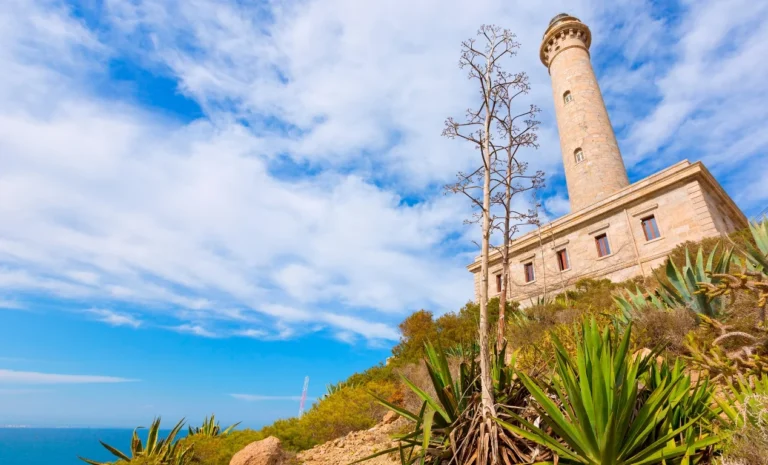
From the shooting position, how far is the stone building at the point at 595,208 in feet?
47.4

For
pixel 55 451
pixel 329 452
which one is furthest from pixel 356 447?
pixel 55 451

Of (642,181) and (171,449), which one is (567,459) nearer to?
Result: (171,449)

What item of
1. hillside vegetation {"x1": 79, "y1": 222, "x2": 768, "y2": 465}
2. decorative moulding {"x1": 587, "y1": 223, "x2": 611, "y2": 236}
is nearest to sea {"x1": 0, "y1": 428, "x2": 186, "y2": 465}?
hillside vegetation {"x1": 79, "y1": 222, "x2": 768, "y2": 465}

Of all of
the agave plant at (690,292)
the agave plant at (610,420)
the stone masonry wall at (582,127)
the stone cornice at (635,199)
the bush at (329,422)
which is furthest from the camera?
the stone masonry wall at (582,127)

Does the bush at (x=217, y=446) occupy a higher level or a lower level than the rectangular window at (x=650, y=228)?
lower

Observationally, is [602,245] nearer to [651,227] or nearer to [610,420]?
[651,227]

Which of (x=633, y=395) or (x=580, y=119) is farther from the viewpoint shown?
(x=580, y=119)

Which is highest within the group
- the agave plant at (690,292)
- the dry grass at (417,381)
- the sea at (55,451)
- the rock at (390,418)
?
the agave plant at (690,292)

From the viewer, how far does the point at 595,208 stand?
17.3 metres

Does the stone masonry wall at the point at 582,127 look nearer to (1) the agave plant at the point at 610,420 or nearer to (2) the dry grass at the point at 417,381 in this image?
(2) the dry grass at the point at 417,381

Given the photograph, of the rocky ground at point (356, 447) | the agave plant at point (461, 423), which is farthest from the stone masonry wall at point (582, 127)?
the agave plant at point (461, 423)

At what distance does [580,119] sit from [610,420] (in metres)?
22.3

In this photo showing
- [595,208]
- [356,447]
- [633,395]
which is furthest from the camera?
[595,208]

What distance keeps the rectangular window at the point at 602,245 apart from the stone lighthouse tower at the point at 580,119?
1.83 m
